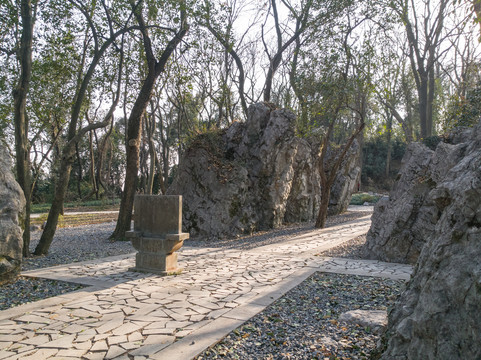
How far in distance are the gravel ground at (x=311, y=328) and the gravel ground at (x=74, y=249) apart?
11.0 feet

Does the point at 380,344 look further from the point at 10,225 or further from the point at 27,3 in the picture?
the point at 27,3

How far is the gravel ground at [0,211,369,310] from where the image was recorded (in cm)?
589

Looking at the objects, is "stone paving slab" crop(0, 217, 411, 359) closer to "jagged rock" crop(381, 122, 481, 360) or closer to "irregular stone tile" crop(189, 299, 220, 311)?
"irregular stone tile" crop(189, 299, 220, 311)

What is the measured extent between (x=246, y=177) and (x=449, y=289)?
34.8 feet

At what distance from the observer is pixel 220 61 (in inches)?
912

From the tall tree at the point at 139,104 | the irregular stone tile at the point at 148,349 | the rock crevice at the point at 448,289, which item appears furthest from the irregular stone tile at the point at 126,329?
the tall tree at the point at 139,104

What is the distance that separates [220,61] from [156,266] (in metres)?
18.4

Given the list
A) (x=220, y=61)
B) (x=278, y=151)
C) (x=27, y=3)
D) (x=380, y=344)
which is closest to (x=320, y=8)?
(x=278, y=151)

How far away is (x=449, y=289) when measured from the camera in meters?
2.49

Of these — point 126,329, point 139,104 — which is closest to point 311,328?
point 126,329

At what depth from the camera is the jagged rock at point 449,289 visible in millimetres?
2318

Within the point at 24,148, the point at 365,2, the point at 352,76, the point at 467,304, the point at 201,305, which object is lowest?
the point at 201,305

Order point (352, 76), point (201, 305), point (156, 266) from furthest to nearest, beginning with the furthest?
point (352, 76)
point (156, 266)
point (201, 305)

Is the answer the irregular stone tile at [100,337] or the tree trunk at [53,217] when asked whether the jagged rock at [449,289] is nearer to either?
the irregular stone tile at [100,337]
